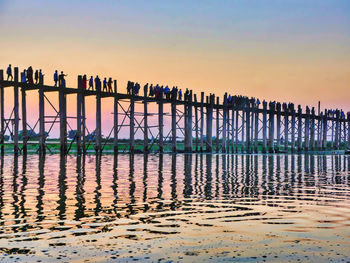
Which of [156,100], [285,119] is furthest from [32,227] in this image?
[285,119]

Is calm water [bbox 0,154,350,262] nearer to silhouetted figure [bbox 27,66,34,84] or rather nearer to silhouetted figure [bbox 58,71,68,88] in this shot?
silhouetted figure [bbox 27,66,34,84]

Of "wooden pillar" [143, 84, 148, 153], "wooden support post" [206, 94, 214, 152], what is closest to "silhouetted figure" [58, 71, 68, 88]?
"wooden pillar" [143, 84, 148, 153]

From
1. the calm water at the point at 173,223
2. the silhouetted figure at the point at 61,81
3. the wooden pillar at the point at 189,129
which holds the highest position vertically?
the silhouetted figure at the point at 61,81

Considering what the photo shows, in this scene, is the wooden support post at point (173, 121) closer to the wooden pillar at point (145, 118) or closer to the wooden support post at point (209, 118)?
the wooden pillar at point (145, 118)

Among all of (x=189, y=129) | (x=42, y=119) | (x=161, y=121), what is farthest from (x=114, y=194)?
(x=189, y=129)

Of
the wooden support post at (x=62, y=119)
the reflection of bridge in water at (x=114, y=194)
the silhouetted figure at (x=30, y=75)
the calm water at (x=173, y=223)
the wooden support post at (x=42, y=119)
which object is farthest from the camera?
the wooden support post at (x=62, y=119)

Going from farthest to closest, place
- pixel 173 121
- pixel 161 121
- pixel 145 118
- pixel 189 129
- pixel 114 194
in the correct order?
pixel 189 129, pixel 173 121, pixel 161 121, pixel 145 118, pixel 114 194

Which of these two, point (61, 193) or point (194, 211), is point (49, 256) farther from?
point (61, 193)

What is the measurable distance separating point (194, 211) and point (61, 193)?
11.7 feet

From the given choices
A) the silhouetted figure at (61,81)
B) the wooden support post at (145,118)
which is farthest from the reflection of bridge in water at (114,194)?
the wooden support post at (145,118)

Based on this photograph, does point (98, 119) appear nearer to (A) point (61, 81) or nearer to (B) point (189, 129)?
(A) point (61, 81)

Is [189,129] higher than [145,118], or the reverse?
[145,118]

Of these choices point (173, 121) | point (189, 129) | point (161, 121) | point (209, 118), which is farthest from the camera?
point (209, 118)

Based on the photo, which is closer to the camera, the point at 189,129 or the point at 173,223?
the point at 173,223
